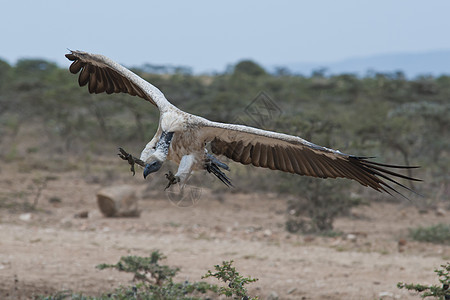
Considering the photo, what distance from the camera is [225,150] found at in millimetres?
5535

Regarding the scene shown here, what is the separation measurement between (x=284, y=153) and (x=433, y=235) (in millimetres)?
5121

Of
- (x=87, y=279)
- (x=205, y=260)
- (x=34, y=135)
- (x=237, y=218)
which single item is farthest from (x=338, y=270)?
(x=34, y=135)

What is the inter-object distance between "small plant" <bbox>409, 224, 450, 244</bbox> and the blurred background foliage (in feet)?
5.36

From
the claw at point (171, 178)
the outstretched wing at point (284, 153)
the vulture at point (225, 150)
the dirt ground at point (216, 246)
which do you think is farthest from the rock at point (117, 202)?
the claw at point (171, 178)

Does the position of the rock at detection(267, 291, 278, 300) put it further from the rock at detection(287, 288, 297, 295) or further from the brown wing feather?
the brown wing feather

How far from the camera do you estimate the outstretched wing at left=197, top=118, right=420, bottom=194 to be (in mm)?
4871

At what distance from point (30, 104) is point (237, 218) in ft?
45.6

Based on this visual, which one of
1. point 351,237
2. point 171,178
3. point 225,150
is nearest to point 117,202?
point 351,237

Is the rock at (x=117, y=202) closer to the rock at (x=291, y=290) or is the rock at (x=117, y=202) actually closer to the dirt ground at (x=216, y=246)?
the dirt ground at (x=216, y=246)

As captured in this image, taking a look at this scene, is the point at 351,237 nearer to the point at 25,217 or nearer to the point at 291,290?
the point at 291,290

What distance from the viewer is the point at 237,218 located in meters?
11.8

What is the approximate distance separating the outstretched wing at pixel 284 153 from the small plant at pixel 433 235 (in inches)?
183

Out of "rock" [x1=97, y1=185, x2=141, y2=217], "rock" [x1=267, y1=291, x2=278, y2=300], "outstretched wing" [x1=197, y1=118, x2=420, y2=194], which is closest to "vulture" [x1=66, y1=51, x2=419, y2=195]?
"outstretched wing" [x1=197, y1=118, x2=420, y2=194]

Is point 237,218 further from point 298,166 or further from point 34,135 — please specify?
point 34,135
